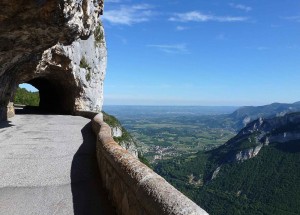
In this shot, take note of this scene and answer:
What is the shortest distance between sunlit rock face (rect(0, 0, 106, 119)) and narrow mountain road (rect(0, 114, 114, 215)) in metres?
4.15

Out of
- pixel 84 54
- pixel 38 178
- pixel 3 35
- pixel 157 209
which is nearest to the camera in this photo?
pixel 157 209

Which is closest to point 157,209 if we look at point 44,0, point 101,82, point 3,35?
point 44,0

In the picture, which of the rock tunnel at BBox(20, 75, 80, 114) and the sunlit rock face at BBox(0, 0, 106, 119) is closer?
the sunlit rock face at BBox(0, 0, 106, 119)

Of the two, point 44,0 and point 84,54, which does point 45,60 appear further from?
point 44,0

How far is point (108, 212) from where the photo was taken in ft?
26.3

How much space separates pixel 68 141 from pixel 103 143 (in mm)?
6261

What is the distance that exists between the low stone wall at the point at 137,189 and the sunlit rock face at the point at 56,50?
4985 mm

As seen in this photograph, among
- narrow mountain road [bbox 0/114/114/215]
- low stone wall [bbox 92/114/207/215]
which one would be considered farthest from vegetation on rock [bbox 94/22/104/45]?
low stone wall [bbox 92/114/207/215]


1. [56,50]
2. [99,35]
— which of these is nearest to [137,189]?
[56,50]

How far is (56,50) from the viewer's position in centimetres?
2964

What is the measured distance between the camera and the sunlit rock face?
1127 centimetres

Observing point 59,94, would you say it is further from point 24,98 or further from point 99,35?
point 24,98

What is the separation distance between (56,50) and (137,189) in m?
25.5

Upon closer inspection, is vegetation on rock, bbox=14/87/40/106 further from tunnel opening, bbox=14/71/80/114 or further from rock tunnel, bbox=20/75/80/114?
rock tunnel, bbox=20/75/80/114
